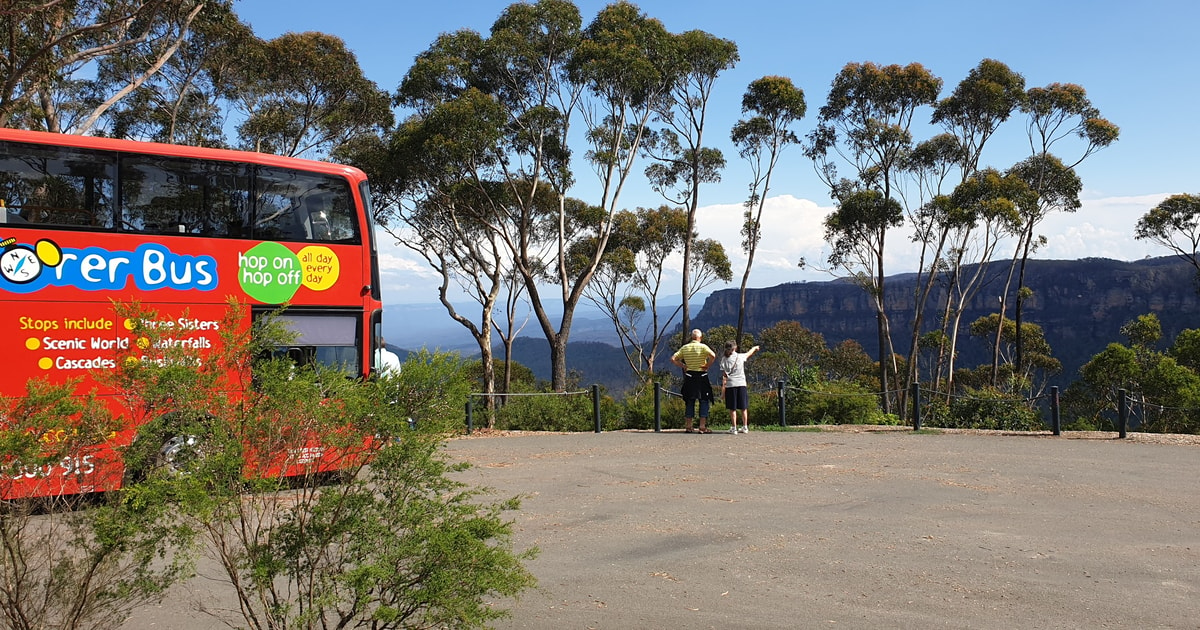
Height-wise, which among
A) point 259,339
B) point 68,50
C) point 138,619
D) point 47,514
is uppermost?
point 68,50

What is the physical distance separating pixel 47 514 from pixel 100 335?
5.57 meters

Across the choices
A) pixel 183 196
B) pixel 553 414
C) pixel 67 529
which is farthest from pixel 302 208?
pixel 553 414

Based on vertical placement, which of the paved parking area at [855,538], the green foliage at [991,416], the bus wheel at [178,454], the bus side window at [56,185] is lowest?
the paved parking area at [855,538]

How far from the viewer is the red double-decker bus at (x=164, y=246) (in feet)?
25.8

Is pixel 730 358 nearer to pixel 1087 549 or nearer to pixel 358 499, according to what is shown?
pixel 1087 549

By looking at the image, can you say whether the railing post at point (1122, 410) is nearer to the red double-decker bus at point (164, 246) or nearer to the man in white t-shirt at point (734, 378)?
the man in white t-shirt at point (734, 378)

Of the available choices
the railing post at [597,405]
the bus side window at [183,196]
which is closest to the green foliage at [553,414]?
the railing post at [597,405]

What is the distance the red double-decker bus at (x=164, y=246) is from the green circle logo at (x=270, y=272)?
0.05 ft

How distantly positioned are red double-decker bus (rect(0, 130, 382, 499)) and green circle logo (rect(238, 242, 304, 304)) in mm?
15

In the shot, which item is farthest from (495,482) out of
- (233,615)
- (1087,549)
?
(1087,549)

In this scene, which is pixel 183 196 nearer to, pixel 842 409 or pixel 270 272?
pixel 270 272

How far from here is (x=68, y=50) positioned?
559 inches

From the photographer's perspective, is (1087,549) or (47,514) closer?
(47,514)

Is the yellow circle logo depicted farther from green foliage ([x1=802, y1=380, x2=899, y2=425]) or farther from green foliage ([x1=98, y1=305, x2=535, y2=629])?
green foliage ([x1=802, y1=380, x2=899, y2=425])
